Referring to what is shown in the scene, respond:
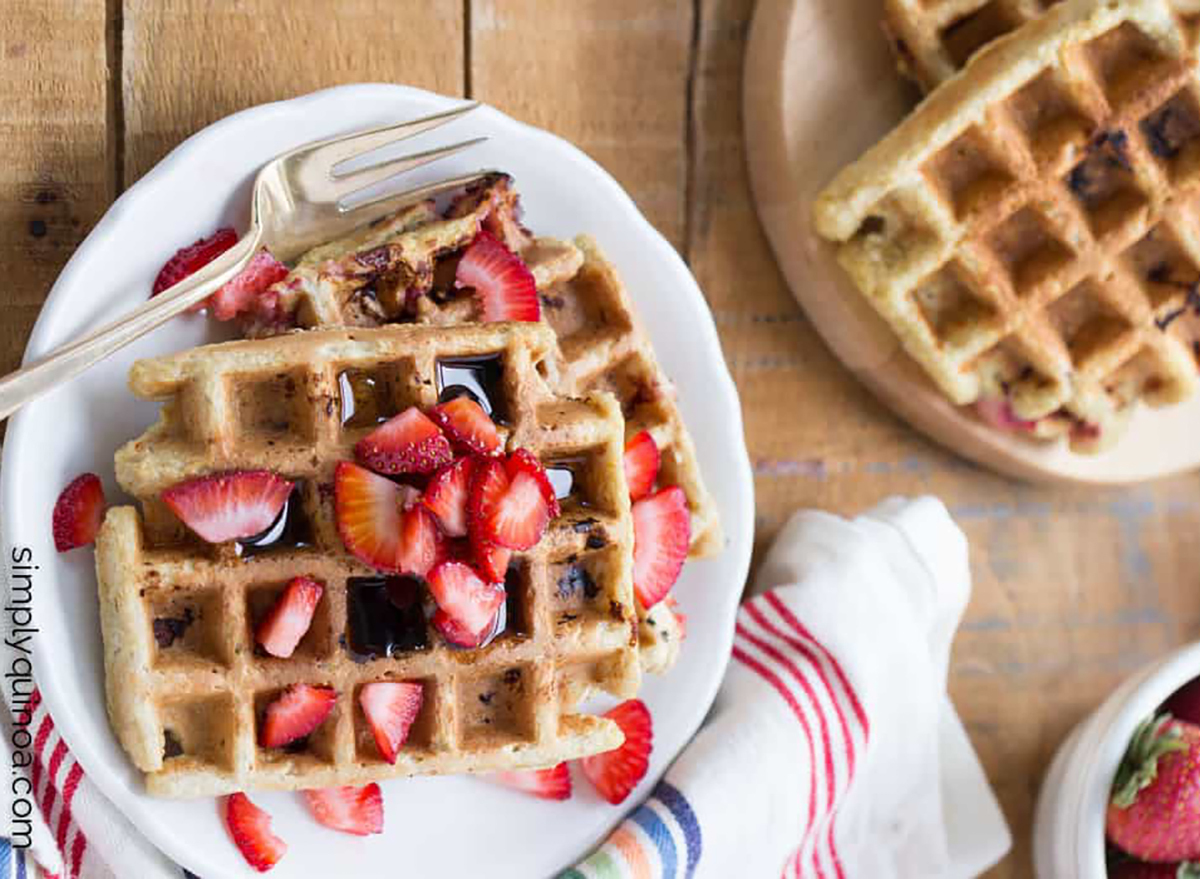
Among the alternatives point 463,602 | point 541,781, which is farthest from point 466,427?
point 541,781

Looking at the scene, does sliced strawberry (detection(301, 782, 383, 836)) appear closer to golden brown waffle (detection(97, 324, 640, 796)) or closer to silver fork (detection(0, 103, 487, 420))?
golden brown waffle (detection(97, 324, 640, 796))

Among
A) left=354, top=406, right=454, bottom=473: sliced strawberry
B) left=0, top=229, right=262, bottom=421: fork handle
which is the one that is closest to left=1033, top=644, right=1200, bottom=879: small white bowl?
left=354, top=406, right=454, bottom=473: sliced strawberry

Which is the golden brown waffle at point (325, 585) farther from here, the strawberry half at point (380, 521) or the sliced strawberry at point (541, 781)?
the sliced strawberry at point (541, 781)

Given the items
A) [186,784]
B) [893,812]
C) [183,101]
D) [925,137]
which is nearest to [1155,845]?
[893,812]

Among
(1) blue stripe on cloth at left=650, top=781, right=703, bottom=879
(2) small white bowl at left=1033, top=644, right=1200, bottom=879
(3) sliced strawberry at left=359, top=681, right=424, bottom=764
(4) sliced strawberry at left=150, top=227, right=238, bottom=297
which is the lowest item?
(2) small white bowl at left=1033, top=644, right=1200, bottom=879

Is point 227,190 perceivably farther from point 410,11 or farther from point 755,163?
point 755,163
